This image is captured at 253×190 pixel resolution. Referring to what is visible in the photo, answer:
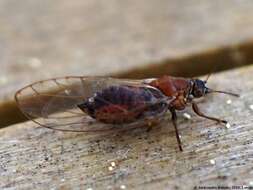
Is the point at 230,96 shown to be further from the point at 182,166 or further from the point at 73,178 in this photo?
the point at 73,178

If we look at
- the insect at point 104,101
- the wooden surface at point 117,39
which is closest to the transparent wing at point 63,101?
the insect at point 104,101

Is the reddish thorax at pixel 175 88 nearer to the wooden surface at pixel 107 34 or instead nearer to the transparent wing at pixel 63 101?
the transparent wing at pixel 63 101

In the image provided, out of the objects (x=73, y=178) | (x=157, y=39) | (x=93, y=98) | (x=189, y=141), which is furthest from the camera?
(x=157, y=39)

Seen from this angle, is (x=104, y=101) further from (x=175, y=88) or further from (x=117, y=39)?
(x=117, y=39)

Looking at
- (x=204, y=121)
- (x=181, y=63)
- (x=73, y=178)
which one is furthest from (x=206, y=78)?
(x=73, y=178)

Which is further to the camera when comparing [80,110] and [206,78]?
[206,78]

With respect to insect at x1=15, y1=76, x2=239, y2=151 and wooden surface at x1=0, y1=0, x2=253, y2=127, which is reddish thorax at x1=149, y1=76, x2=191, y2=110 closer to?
insect at x1=15, y1=76, x2=239, y2=151

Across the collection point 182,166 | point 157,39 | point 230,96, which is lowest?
point 182,166

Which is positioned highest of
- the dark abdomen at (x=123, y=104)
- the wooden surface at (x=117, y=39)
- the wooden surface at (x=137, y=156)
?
the wooden surface at (x=117, y=39)
